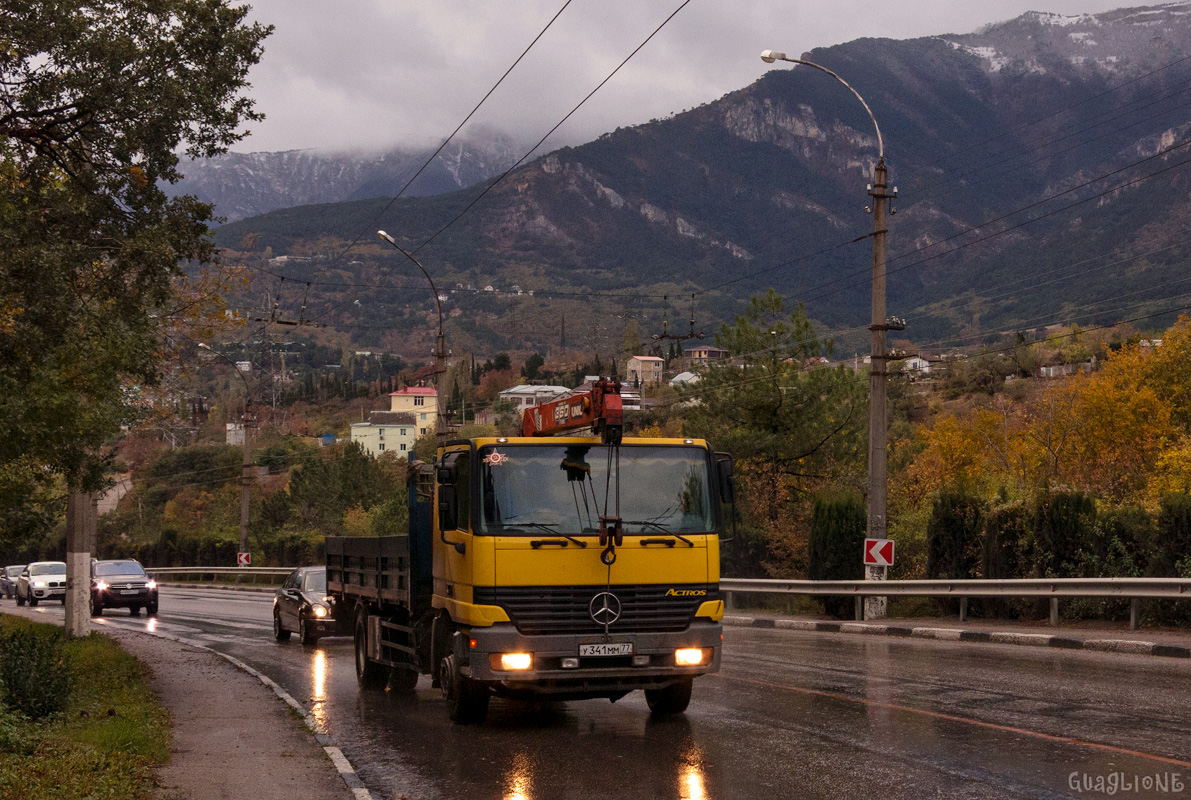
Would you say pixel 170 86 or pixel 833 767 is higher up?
pixel 170 86

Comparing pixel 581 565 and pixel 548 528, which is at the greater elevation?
pixel 548 528

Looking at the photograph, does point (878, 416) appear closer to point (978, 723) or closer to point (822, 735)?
point (978, 723)

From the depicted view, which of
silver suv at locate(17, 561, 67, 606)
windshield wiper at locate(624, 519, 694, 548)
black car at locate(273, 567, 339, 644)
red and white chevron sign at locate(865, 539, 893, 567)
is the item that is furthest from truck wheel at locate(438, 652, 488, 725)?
silver suv at locate(17, 561, 67, 606)

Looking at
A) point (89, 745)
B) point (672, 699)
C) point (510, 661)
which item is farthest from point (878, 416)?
point (89, 745)

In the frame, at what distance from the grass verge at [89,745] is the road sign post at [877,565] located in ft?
46.9

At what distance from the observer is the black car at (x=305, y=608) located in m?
23.2

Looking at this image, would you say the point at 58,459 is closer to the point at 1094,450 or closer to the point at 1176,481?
the point at 1176,481

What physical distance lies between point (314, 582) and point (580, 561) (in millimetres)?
14628

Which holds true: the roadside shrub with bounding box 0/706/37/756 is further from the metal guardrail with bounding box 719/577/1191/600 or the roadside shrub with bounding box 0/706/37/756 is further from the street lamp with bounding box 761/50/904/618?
the street lamp with bounding box 761/50/904/618

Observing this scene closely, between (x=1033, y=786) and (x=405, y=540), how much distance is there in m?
7.50

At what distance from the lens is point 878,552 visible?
957 inches

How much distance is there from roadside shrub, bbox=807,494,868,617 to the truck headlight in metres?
17.7

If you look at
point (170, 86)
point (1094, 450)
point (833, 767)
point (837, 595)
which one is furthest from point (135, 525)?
point (833, 767)

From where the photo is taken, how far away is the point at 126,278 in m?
15.8
